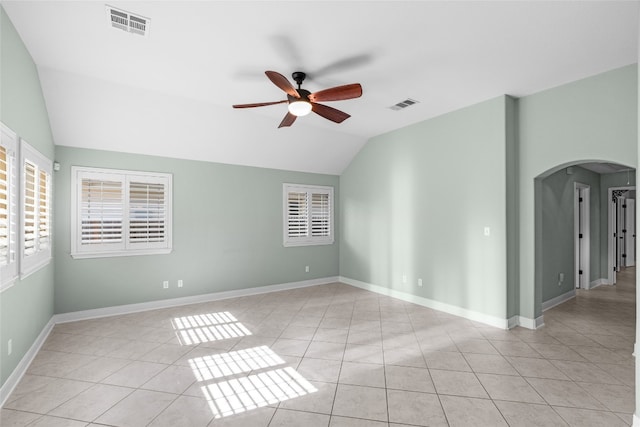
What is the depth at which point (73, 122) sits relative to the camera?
4.07 meters

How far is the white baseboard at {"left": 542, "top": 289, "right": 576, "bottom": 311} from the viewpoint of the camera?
498 cm

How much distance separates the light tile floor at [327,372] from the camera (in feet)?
7.60

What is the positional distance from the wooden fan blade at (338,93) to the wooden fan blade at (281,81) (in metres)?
0.20

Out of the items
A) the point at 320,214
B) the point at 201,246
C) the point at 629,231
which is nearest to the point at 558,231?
the point at 320,214

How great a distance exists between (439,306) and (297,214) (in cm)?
324

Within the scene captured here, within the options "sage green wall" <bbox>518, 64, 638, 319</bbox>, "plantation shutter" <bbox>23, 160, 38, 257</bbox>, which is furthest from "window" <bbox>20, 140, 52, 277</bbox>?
"sage green wall" <bbox>518, 64, 638, 319</bbox>

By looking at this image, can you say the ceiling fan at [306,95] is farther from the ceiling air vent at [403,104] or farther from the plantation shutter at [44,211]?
the plantation shutter at [44,211]

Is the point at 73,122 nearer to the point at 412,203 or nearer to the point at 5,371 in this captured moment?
the point at 5,371

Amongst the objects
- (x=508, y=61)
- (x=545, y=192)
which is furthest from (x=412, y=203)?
(x=508, y=61)

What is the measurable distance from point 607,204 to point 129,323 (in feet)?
30.6

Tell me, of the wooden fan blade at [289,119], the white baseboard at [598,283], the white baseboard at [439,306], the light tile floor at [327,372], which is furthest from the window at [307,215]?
the white baseboard at [598,283]

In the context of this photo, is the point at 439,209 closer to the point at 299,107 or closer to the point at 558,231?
the point at 558,231

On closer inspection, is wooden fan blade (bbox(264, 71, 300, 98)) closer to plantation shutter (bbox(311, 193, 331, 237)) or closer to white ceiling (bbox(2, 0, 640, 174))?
white ceiling (bbox(2, 0, 640, 174))

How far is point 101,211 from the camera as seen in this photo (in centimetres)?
458
